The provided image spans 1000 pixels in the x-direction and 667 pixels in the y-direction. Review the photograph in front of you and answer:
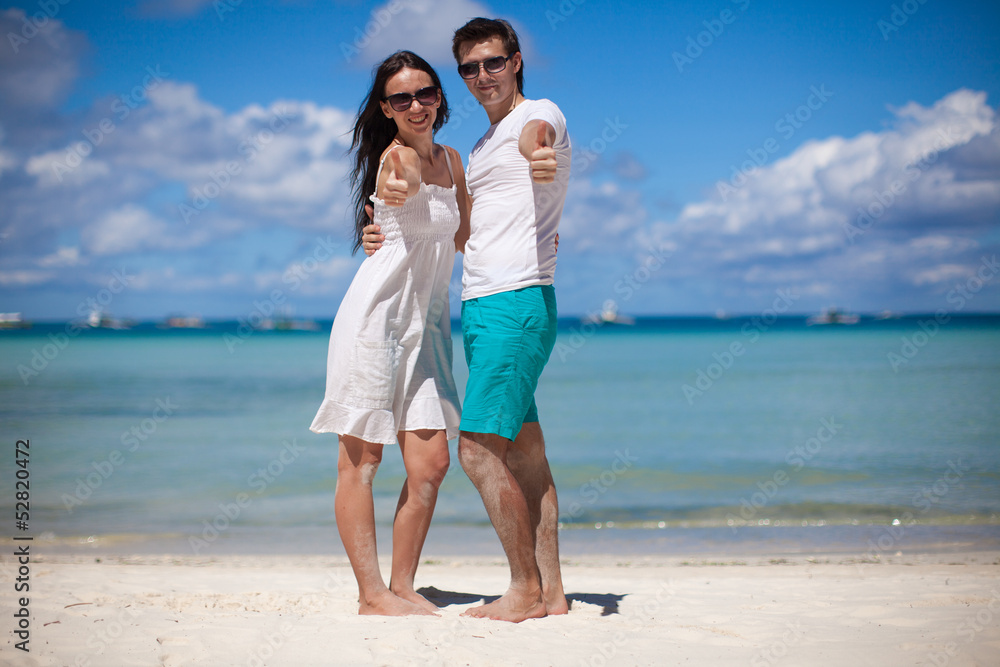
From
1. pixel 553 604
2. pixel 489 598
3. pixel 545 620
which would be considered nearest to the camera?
pixel 545 620

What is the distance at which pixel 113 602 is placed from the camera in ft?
11.6

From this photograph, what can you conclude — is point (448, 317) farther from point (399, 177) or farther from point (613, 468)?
point (613, 468)

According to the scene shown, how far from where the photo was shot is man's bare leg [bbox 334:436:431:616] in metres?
3.18

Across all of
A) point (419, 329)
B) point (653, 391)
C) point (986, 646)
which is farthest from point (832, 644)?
point (653, 391)

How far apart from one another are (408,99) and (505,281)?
96cm

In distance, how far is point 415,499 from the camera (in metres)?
3.25

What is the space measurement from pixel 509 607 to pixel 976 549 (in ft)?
14.8

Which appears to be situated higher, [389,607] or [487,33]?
[487,33]

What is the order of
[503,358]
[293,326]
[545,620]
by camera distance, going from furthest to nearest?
[293,326] < [545,620] < [503,358]

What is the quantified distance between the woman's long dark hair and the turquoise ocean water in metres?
3.59

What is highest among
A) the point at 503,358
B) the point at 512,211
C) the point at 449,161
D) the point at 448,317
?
the point at 449,161

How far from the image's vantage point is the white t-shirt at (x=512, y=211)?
116 inches

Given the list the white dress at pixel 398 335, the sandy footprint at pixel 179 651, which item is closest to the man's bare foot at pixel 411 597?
the white dress at pixel 398 335

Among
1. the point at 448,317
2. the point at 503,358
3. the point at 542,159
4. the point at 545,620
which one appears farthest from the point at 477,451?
the point at 542,159
